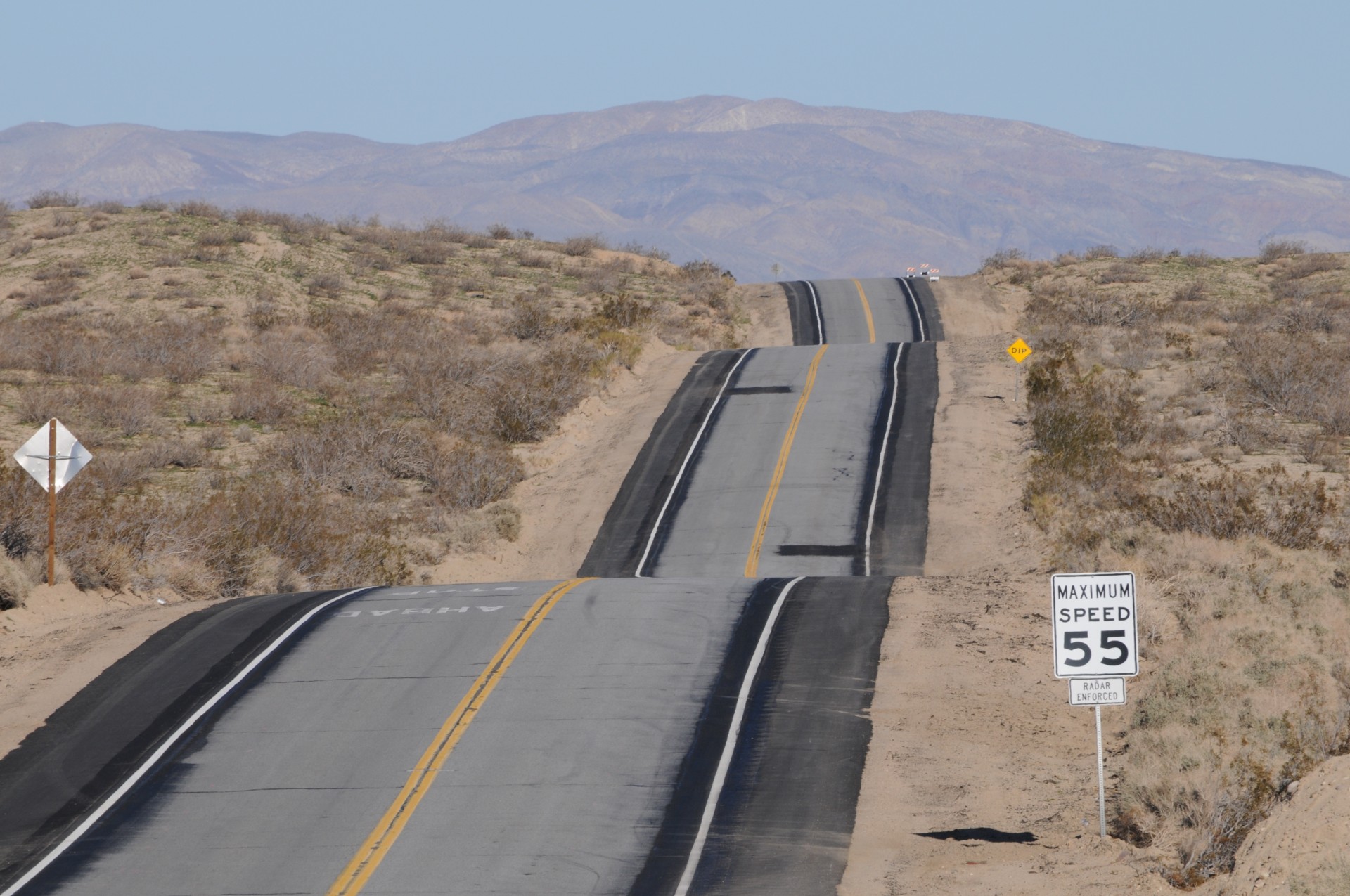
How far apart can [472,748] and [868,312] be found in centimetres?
4608

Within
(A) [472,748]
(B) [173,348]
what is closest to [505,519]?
(A) [472,748]

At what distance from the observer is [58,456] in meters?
20.6

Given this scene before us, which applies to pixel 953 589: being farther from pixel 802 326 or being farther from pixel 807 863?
pixel 802 326

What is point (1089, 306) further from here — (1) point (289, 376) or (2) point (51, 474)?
(2) point (51, 474)

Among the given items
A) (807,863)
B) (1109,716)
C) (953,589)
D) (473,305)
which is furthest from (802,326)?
(807,863)

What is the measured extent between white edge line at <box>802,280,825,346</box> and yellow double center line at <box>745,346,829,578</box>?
11.5 m

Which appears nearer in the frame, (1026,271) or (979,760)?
(979,760)

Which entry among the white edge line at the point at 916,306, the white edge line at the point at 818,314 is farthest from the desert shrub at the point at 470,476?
the white edge line at the point at 916,306

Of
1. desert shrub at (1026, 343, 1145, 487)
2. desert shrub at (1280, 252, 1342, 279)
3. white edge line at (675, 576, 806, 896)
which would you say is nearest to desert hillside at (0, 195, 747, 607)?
white edge line at (675, 576, 806, 896)

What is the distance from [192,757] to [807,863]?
735 cm

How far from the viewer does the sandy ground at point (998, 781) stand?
445 inches

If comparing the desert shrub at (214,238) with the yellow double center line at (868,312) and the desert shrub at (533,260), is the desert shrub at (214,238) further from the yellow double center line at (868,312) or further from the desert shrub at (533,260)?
the yellow double center line at (868,312)

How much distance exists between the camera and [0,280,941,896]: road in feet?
→ 43.0

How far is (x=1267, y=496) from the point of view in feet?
87.4
